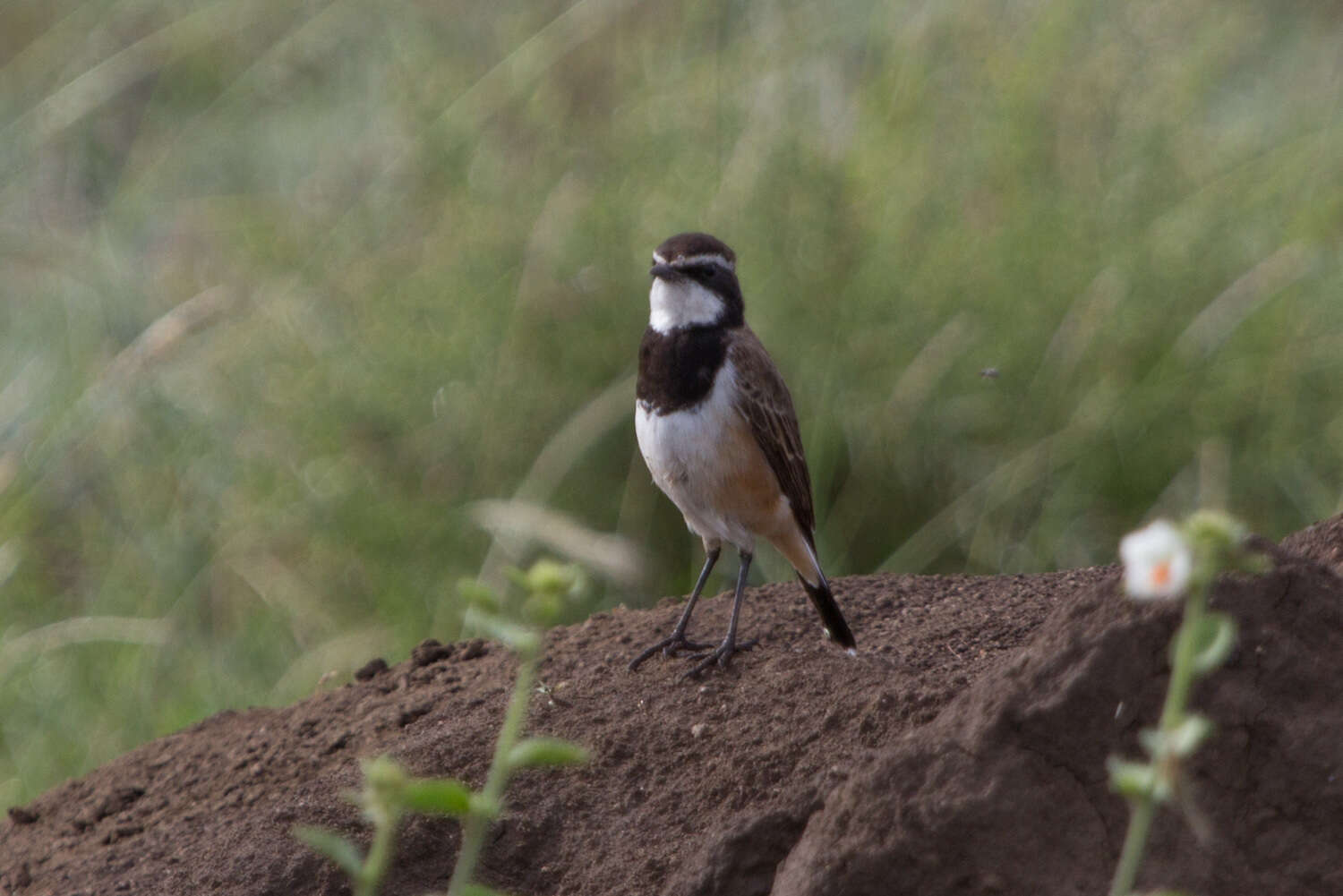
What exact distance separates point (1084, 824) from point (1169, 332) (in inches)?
161

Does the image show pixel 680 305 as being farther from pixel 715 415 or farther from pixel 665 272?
pixel 715 415

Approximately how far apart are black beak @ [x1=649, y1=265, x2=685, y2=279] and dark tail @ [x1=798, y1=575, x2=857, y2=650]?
93cm

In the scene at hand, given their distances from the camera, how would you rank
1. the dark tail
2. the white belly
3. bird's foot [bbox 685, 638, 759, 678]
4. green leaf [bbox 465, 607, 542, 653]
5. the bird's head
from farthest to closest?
the bird's head
the white belly
the dark tail
bird's foot [bbox 685, 638, 759, 678]
green leaf [bbox 465, 607, 542, 653]

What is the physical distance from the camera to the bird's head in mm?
4680

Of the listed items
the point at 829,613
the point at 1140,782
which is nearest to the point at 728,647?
the point at 829,613

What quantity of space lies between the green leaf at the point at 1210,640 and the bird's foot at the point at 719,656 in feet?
7.26

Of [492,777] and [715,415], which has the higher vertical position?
[715,415]

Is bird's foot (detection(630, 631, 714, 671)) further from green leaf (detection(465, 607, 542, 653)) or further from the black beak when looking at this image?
green leaf (detection(465, 607, 542, 653))

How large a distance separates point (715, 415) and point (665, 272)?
1.44 feet

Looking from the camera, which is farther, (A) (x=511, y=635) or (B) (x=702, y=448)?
(B) (x=702, y=448)

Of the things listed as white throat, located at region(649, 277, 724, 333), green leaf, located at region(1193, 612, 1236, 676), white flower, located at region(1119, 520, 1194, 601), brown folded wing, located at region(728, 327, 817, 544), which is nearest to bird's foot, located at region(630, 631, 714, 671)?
brown folded wing, located at region(728, 327, 817, 544)

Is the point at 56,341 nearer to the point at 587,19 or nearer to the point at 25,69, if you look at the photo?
the point at 25,69

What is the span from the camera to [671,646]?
4.18 m

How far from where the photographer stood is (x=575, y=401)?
6.18 meters
